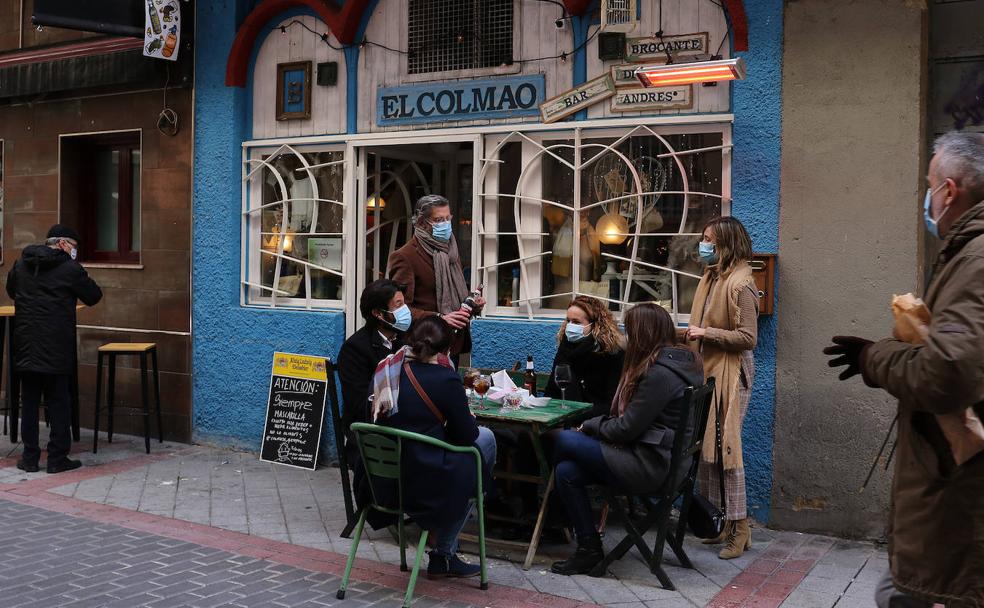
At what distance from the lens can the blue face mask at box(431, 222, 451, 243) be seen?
6566 millimetres

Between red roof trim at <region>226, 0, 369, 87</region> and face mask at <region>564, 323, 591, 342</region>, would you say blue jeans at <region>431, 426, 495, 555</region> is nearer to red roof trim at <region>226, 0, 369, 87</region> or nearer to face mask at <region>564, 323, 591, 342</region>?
face mask at <region>564, 323, 591, 342</region>

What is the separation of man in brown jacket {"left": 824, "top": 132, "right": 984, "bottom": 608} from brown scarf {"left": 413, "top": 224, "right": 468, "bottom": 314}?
3.84m

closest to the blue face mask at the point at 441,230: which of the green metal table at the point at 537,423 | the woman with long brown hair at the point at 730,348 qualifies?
the green metal table at the point at 537,423

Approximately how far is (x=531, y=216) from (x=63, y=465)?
4.20 m

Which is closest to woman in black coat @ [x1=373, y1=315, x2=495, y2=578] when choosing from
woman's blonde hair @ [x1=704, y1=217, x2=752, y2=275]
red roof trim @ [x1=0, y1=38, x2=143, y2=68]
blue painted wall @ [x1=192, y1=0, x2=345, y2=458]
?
woman's blonde hair @ [x1=704, y1=217, x2=752, y2=275]

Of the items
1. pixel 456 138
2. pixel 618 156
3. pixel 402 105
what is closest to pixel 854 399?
pixel 618 156

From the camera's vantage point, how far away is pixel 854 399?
606 centimetres

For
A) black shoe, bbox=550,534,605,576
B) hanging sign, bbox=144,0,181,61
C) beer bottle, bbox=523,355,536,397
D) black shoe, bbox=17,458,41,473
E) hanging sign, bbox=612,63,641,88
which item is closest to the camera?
black shoe, bbox=550,534,605,576

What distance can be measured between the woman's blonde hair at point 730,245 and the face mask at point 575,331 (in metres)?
0.89

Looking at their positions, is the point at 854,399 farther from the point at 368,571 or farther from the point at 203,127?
the point at 203,127

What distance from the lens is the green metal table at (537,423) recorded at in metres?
5.39

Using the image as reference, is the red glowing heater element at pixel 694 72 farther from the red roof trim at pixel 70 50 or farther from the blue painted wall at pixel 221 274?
the red roof trim at pixel 70 50

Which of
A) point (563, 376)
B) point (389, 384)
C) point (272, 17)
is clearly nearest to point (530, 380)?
point (563, 376)

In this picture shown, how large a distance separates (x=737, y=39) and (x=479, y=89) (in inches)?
80.8
